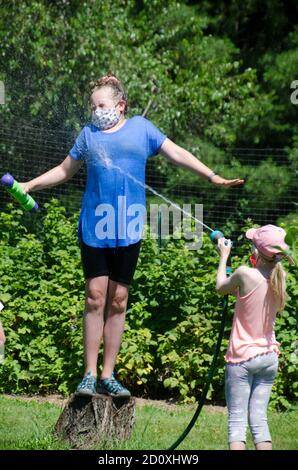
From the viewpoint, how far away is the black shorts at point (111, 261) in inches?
189

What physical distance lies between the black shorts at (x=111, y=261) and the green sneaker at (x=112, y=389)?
546 mm

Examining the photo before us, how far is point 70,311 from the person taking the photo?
289 inches

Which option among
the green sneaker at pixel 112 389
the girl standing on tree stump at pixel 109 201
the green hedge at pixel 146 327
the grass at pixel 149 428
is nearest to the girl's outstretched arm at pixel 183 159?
the girl standing on tree stump at pixel 109 201

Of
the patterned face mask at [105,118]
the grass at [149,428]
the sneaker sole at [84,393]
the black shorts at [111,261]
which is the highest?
the patterned face mask at [105,118]

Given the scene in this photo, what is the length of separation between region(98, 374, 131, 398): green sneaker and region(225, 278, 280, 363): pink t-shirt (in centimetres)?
73

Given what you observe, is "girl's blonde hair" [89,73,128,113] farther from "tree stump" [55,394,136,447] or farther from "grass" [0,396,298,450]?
"grass" [0,396,298,450]

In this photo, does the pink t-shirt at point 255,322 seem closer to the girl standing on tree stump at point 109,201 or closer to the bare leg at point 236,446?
the bare leg at point 236,446

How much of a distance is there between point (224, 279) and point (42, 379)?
3.22m

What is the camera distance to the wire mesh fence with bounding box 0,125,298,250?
31.9ft

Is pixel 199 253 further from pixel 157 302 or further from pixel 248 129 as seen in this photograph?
pixel 248 129

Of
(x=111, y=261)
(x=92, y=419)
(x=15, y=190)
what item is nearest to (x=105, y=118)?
(x=15, y=190)

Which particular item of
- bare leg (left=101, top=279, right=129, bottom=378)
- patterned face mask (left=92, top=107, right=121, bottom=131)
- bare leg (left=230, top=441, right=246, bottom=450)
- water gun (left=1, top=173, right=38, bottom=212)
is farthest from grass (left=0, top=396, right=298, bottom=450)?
patterned face mask (left=92, top=107, right=121, bottom=131)

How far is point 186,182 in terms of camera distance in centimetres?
1290
